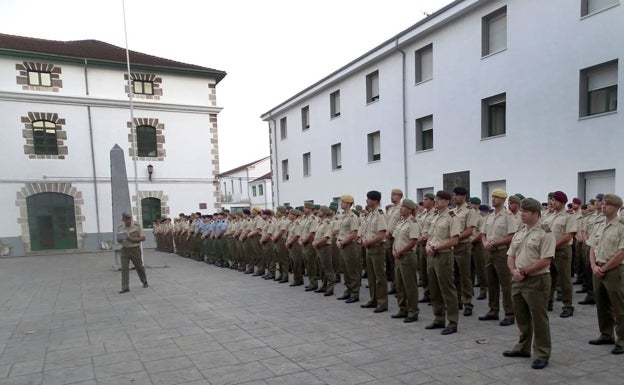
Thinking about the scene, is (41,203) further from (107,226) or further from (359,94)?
(359,94)

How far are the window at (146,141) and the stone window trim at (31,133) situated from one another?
3.56 metres

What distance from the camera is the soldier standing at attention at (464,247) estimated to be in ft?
21.6

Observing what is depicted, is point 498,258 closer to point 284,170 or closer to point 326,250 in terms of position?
point 326,250

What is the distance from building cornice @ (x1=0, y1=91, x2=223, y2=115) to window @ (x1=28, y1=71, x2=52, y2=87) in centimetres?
64

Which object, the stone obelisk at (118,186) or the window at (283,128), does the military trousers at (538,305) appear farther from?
the window at (283,128)

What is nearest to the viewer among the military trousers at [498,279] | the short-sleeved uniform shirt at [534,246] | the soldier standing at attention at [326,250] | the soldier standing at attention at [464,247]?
the short-sleeved uniform shirt at [534,246]

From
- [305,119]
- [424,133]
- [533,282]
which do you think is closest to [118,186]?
[424,133]

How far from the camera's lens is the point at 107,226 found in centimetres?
2170

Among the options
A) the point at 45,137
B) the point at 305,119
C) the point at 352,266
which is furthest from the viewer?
the point at 305,119

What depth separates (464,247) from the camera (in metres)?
6.89

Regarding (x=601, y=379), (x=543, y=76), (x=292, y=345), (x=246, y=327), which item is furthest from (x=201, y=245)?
(x=601, y=379)

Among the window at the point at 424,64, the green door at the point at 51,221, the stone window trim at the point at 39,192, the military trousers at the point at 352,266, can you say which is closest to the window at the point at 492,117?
the window at the point at 424,64

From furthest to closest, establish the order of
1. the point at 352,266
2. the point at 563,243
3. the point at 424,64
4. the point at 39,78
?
the point at 39,78
the point at 424,64
the point at 352,266
the point at 563,243

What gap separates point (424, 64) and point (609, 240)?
12490mm
